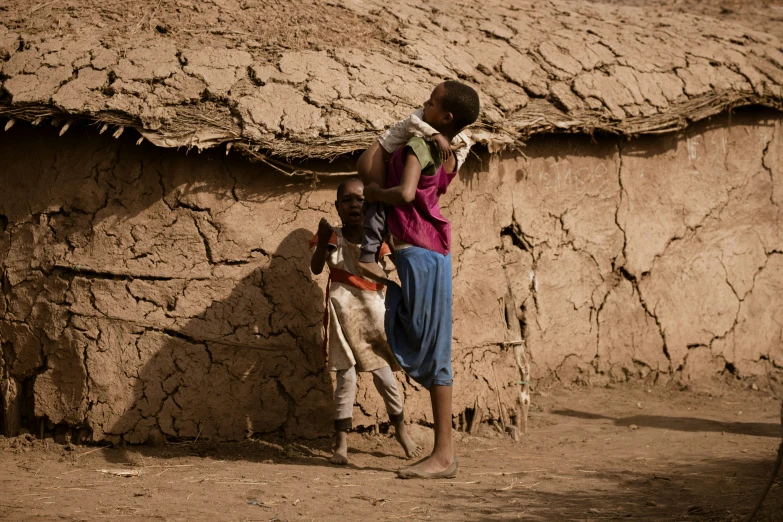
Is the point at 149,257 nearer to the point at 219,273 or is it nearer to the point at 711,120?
the point at 219,273

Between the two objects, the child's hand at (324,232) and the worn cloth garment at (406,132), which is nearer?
the worn cloth garment at (406,132)

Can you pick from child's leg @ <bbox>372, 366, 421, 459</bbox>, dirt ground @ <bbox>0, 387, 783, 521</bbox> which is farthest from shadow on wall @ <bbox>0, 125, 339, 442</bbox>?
child's leg @ <bbox>372, 366, 421, 459</bbox>

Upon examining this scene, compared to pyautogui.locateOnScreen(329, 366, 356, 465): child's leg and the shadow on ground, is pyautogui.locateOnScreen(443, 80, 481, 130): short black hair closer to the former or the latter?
pyautogui.locateOnScreen(329, 366, 356, 465): child's leg

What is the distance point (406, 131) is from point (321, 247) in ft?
2.68

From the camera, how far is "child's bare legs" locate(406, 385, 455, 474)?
4500 millimetres

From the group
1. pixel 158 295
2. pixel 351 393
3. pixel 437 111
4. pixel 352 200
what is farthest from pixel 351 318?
pixel 437 111

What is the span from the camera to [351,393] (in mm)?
4914

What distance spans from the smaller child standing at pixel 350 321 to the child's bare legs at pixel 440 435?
18.1 inches

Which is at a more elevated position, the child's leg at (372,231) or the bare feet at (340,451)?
the child's leg at (372,231)

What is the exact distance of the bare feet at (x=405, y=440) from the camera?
5.01 metres

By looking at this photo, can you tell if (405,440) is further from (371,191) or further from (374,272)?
(371,191)

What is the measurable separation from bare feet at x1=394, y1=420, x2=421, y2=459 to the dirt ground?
7 centimetres

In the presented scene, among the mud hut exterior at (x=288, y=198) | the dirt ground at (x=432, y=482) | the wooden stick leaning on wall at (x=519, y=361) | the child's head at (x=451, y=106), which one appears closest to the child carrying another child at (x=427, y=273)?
the child's head at (x=451, y=106)

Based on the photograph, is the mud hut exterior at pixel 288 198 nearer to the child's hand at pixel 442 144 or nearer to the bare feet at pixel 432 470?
the bare feet at pixel 432 470
